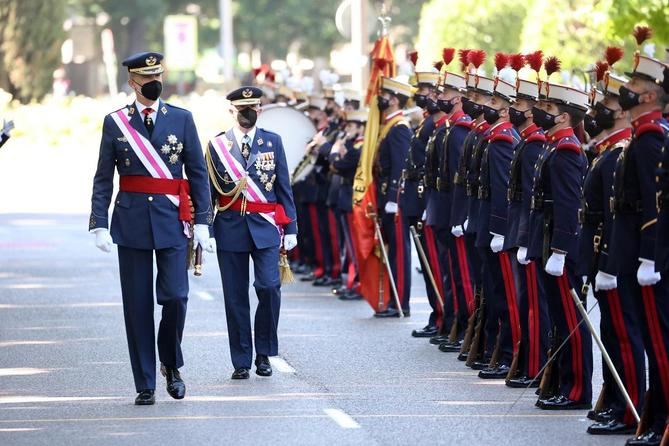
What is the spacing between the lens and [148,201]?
10984 millimetres

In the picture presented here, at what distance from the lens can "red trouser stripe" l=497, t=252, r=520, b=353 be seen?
473 inches

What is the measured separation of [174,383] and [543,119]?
2.90 m

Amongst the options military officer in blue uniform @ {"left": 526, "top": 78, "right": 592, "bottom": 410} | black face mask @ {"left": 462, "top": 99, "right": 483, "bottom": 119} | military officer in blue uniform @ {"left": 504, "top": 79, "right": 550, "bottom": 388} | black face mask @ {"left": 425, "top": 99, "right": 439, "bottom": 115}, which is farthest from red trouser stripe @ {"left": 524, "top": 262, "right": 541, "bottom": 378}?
black face mask @ {"left": 425, "top": 99, "right": 439, "bottom": 115}

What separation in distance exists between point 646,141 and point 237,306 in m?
3.94

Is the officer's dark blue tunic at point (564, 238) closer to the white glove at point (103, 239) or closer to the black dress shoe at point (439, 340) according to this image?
the white glove at point (103, 239)

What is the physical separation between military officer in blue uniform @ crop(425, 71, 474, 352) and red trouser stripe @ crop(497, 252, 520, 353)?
50.9 inches

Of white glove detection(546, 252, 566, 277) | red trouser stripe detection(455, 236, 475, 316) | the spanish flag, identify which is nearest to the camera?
white glove detection(546, 252, 566, 277)

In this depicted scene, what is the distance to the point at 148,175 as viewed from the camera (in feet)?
36.1

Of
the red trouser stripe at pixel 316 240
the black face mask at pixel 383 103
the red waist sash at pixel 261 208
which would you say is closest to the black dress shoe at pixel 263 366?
the red waist sash at pixel 261 208

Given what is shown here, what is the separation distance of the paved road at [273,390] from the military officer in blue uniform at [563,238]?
1.11ft

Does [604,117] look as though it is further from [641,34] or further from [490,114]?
[490,114]

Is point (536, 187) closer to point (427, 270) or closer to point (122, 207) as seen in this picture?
point (122, 207)

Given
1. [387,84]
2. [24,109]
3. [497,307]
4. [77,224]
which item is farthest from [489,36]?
[497,307]

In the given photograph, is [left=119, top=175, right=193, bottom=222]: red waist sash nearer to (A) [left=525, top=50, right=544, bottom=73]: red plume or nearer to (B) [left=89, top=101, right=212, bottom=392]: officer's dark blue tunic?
(B) [left=89, top=101, right=212, bottom=392]: officer's dark blue tunic
